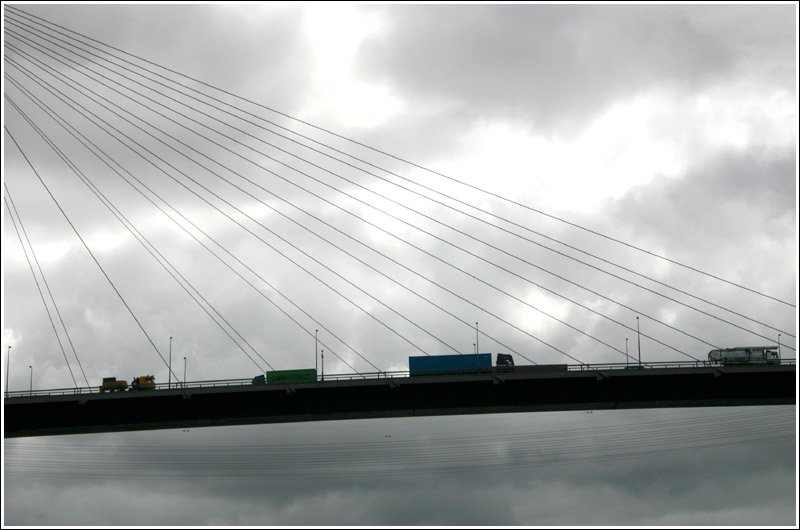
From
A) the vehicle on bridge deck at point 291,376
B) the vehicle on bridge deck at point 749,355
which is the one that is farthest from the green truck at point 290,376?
the vehicle on bridge deck at point 749,355

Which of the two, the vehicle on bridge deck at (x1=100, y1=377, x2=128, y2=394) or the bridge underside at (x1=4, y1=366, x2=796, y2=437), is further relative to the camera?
the vehicle on bridge deck at (x1=100, y1=377, x2=128, y2=394)

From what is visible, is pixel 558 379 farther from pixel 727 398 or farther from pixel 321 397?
pixel 321 397

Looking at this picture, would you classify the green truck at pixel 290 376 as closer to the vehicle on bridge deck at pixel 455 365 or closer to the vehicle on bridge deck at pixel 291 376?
the vehicle on bridge deck at pixel 291 376

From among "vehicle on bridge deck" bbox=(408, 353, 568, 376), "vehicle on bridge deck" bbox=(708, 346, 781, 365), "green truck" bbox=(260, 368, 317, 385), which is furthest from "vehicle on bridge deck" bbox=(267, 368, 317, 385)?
"vehicle on bridge deck" bbox=(708, 346, 781, 365)

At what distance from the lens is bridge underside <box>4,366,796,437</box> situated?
87625mm

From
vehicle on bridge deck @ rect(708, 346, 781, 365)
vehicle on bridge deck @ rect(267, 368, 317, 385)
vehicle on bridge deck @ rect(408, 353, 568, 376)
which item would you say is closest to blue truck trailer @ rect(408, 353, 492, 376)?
vehicle on bridge deck @ rect(408, 353, 568, 376)

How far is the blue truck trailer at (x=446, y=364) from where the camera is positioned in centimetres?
9656

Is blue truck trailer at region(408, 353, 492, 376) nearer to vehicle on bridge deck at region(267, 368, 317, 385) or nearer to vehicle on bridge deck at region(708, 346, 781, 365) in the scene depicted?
vehicle on bridge deck at region(267, 368, 317, 385)

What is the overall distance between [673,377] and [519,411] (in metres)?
12.4

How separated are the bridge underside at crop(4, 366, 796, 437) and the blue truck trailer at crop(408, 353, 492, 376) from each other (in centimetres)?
612

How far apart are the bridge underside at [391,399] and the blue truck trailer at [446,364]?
6.12m

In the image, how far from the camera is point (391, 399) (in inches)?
3551

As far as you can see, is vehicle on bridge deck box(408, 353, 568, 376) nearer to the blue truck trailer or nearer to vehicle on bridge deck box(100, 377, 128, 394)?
the blue truck trailer

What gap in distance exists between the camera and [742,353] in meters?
92.0
